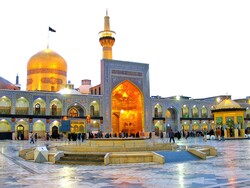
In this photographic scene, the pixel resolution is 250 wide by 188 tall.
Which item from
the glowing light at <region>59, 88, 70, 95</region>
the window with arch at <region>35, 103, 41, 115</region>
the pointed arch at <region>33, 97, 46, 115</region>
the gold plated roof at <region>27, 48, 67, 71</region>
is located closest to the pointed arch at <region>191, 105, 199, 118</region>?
the glowing light at <region>59, 88, 70, 95</region>

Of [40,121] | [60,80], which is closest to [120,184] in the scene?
[40,121]

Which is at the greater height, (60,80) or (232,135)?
(60,80)

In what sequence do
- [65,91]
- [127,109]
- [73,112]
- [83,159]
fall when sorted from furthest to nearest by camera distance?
[127,109] → [65,91] → [73,112] → [83,159]

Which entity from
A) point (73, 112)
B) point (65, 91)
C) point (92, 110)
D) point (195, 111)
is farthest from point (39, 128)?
point (195, 111)

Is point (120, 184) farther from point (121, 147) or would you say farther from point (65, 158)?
point (121, 147)

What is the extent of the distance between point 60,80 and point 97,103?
323 inches

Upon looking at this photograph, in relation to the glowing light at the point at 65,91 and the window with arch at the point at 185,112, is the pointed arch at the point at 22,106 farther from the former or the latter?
the window with arch at the point at 185,112

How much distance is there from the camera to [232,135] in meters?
31.3

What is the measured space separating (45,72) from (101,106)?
32.8ft

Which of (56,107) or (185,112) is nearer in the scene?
(56,107)

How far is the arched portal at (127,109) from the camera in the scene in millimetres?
40062

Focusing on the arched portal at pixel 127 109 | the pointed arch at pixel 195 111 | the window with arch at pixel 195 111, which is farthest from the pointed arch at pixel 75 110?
the window with arch at pixel 195 111

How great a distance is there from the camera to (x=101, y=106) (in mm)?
37438

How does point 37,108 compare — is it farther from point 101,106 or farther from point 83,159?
point 83,159
